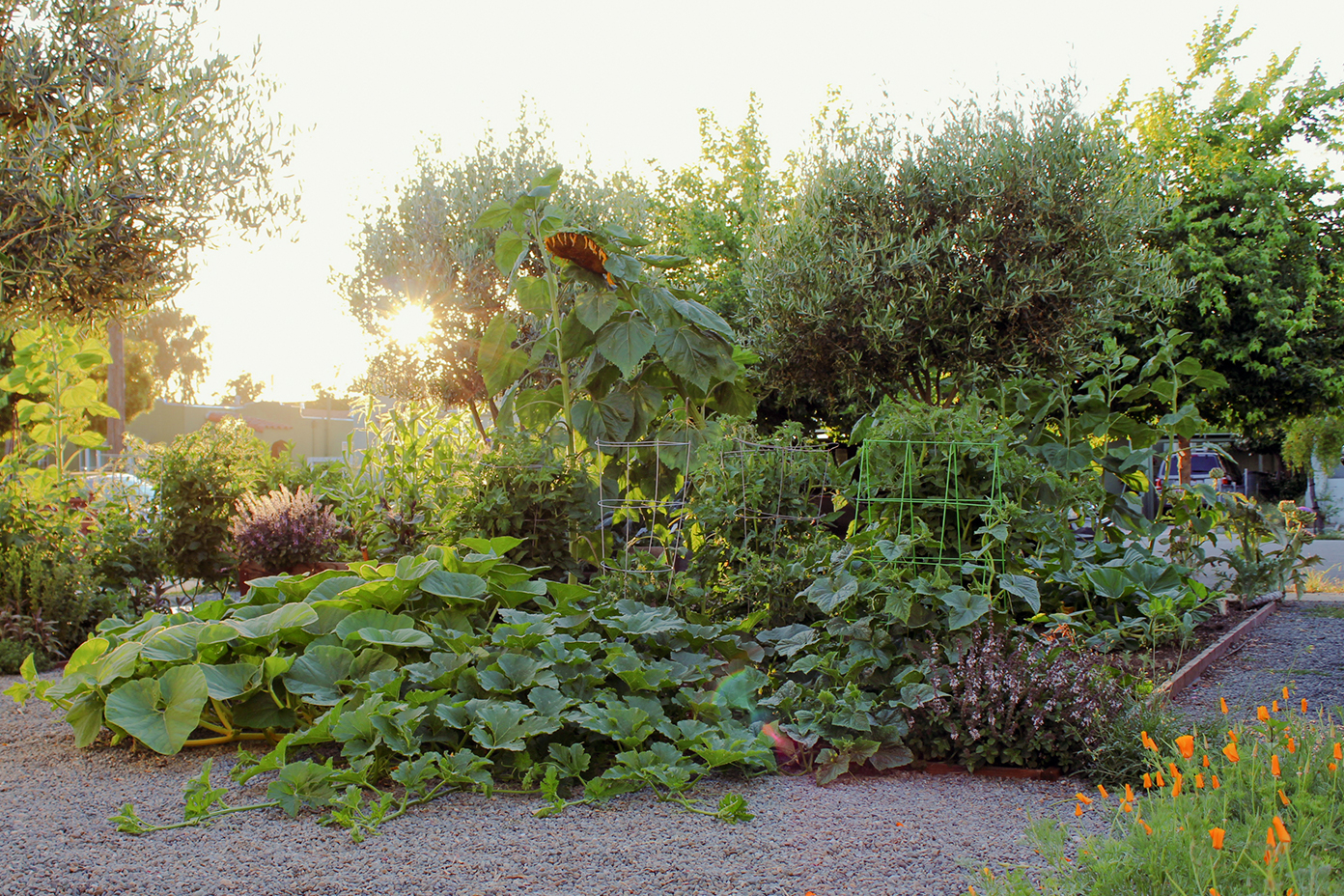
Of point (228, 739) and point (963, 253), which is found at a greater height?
point (963, 253)

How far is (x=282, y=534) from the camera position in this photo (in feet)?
15.2

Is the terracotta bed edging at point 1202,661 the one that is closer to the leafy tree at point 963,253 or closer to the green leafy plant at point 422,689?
the green leafy plant at point 422,689

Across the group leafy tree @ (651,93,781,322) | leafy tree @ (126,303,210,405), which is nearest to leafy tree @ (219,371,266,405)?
leafy tree @ (126,303,210,405)

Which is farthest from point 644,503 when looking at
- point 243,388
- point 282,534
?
point 243,388

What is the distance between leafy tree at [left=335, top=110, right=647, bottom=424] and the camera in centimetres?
847

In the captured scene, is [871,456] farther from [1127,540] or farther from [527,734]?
[1127,540]

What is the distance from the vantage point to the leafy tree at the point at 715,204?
11.9 meters

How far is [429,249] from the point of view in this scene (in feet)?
27.8

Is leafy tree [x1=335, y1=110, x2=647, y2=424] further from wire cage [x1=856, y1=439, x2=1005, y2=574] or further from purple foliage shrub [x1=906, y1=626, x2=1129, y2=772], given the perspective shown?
purple foliage shrub [x1=906, y1=626, x2=1129, y2=772]

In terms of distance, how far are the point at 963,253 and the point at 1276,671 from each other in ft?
9.72

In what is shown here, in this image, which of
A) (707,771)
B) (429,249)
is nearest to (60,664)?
(707,771)

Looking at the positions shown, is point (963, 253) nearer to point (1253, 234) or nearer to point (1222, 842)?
point (1222, 842)

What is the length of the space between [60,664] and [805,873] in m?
3.96

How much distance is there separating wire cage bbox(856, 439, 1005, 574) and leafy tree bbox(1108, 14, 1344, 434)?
29.6ft
